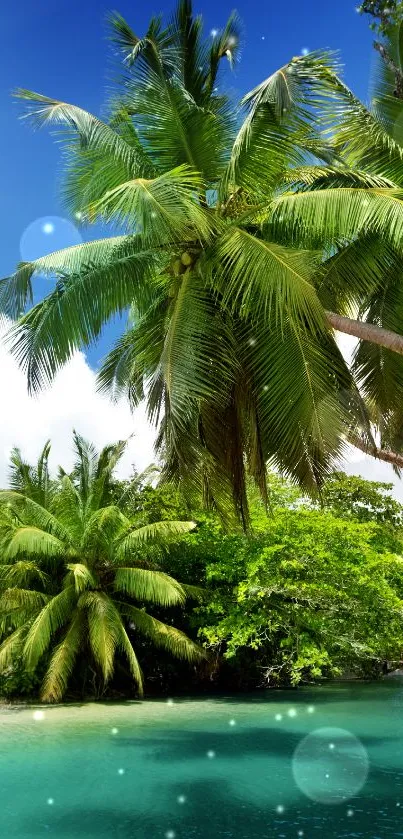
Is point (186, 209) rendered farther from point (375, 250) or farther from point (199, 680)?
point (199, 680)

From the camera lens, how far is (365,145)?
28.5ft

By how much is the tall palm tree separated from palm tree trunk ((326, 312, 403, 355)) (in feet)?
0.43

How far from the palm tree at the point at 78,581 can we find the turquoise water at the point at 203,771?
1.29 m

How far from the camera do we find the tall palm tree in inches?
297

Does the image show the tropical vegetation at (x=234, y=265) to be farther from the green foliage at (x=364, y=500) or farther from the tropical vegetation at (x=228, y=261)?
the green foliage at (x=364, y=500)

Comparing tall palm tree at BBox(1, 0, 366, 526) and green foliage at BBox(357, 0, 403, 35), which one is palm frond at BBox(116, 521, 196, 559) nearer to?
tall palm tree at BBox(1, 0, 366, 526)

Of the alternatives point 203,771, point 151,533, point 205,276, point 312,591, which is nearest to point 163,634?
point 151,533

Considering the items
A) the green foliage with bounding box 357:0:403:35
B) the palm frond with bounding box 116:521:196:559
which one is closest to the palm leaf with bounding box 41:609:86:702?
the palm frond with bounding box 116:521:196:559

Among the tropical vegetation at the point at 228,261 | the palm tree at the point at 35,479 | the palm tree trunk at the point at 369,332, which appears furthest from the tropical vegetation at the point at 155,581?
the palm tree trunk at the point at 369,332

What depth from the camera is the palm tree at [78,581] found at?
17656 mm

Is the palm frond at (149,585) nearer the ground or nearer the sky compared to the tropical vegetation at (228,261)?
nearer the ground

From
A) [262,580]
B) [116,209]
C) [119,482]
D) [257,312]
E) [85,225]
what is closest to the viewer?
[116,209]

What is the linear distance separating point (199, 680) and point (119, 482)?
6.06 meters

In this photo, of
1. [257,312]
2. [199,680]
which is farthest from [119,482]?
[257,312]
